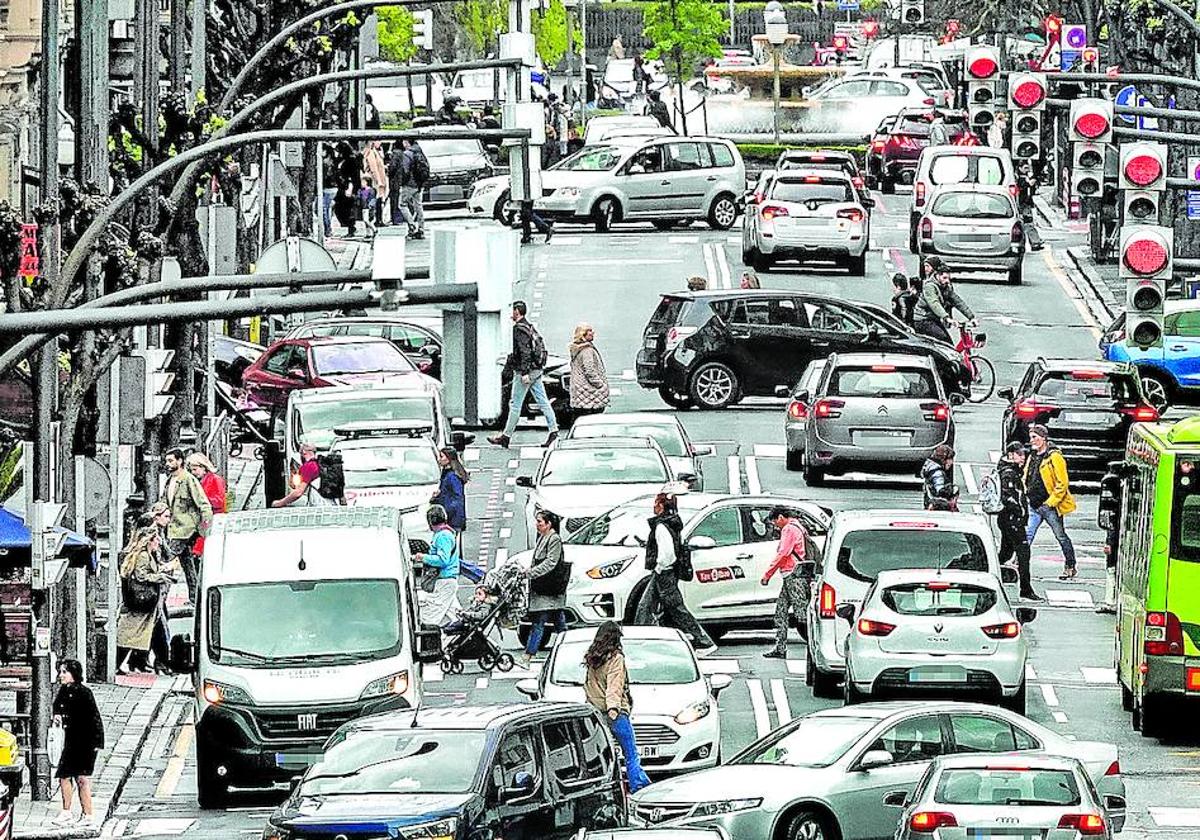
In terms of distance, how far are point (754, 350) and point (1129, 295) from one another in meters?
19.2

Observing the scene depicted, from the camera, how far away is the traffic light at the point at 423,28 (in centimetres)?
8767

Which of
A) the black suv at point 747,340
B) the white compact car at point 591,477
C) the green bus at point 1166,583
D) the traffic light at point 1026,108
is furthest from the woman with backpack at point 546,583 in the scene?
the black suv at point 747,340

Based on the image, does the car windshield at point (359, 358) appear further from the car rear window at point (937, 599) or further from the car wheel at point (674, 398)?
the car rear window at point (937, 599)

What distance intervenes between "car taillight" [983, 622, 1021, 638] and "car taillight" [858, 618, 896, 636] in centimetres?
78

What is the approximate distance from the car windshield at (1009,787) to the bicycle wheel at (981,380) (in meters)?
26.9

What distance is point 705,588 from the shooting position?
33250mm

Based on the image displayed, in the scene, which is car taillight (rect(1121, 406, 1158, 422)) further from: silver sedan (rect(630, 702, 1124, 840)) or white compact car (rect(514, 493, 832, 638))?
silver sedan (rect(630, 702, 1124, 840))

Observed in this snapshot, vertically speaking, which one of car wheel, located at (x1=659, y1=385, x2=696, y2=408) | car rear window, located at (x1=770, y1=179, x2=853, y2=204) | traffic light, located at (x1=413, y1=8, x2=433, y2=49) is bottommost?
car wheel, located at (x1=659, y1=385, x2=696, y2=408)

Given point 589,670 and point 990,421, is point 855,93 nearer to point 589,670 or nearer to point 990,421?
point 990,421

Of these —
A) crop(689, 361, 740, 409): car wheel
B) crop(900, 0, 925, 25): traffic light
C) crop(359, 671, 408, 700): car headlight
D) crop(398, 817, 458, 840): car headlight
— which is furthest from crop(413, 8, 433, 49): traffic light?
crop(398, 817, 458, 840): car headlight

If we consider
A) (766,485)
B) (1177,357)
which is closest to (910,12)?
(1177,357)

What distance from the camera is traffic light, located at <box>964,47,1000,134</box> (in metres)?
32.0

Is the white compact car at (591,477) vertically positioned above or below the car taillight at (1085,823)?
above

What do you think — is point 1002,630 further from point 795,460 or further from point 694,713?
point 795,460
